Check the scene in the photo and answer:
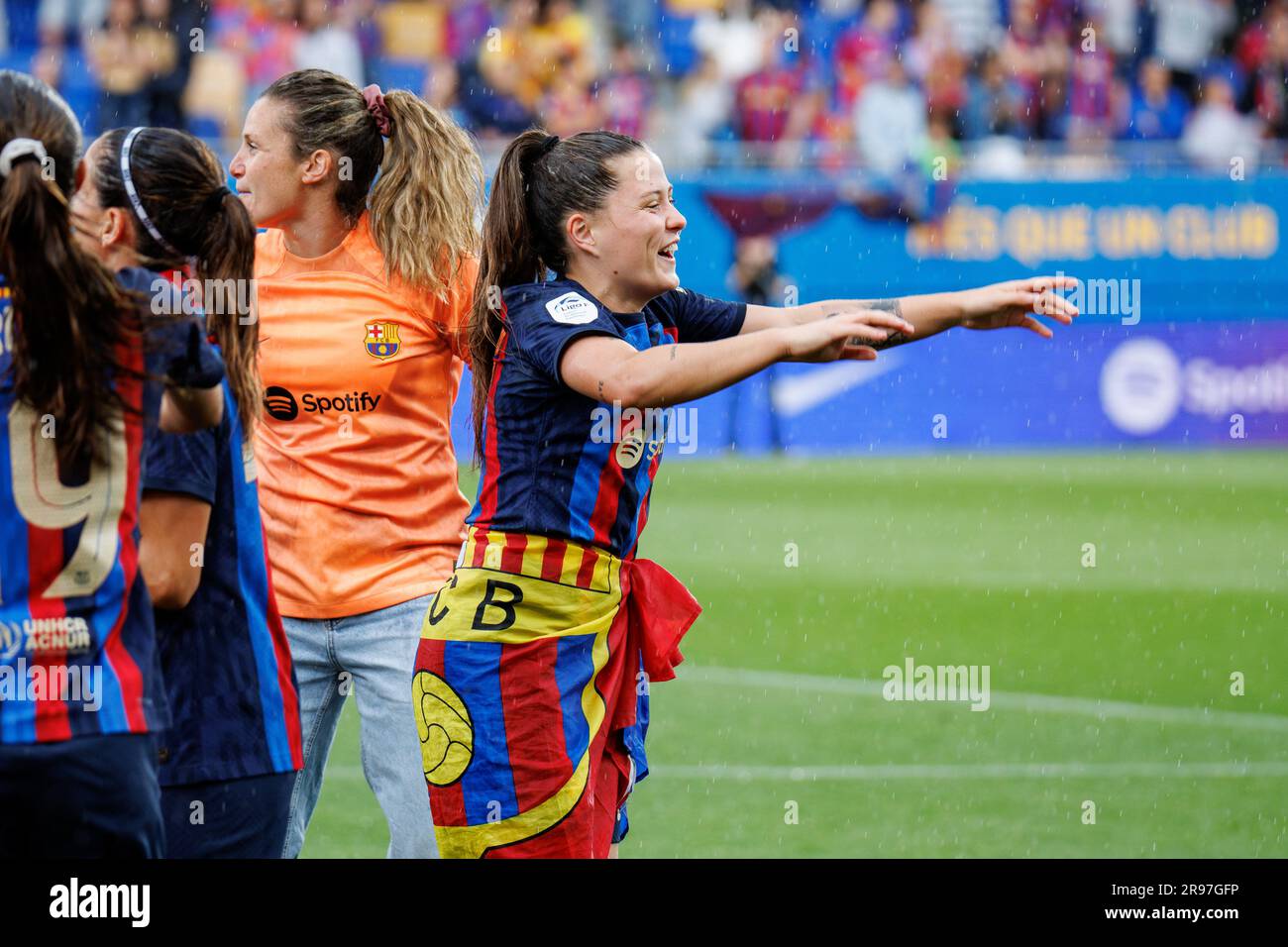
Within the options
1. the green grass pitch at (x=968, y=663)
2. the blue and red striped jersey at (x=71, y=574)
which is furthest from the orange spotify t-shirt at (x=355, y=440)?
the green grass pitch at (x=968, y=663)

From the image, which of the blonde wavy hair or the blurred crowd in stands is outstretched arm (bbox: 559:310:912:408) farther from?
the blurred crowd in stands

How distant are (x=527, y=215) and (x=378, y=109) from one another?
0.93 meters

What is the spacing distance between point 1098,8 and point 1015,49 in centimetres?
199

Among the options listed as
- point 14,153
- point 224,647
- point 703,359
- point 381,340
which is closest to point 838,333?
point 703,359

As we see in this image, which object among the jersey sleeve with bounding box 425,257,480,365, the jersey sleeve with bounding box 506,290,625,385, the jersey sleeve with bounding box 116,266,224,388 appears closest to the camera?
the jersey sleeve with bounding box 116,266,224,388

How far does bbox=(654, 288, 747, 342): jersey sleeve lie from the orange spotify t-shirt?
1.67 feet

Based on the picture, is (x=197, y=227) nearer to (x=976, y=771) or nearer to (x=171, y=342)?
(x=171, y=342)

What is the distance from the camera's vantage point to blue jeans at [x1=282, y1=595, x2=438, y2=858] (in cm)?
433

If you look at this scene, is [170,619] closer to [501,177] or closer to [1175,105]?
[501,177]

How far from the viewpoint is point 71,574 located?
280cm

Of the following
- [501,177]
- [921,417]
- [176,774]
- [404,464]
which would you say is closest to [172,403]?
[176,774]

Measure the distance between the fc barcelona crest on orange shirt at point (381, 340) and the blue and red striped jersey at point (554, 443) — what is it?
746mm

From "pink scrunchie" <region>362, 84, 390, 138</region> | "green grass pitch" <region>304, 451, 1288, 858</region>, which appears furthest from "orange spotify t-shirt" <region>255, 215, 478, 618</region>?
"green grass pitch" <region>304, 451, 1288, 858</region>

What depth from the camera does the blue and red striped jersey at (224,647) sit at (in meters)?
3.45
